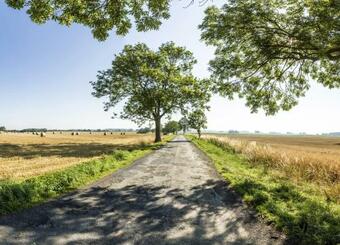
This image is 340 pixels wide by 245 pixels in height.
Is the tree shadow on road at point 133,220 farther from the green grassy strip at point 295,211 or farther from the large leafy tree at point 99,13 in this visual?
the large leafy tree at point 99,13

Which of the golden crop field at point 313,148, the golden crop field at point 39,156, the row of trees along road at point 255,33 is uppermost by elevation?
the row of trees along road at point 255,33

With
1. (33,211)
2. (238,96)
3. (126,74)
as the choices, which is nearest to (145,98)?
(126,74)

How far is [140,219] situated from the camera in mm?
8125

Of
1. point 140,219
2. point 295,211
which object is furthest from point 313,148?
point 140,219

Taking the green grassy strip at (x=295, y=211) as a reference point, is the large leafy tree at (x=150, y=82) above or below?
above

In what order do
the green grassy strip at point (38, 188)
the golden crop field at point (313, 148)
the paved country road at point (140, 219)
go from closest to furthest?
the paved country road at point (140, 219)
the green grassy strip at point (38, 188)
the golden crop field at point (313, 148)

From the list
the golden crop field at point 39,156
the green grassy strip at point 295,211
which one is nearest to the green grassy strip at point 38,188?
the golden crop field at point 39,156

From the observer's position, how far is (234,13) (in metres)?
16.3

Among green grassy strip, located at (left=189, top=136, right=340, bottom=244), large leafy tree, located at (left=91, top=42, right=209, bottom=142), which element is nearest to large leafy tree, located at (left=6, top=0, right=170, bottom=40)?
green grassy strip, located at (left=189, top=136, right=340, bottom=244)

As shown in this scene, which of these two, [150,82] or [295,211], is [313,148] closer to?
[150,82]

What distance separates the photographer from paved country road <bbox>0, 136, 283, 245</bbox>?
6711 millimetres

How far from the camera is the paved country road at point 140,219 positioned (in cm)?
671

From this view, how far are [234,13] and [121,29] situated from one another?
6.44 m

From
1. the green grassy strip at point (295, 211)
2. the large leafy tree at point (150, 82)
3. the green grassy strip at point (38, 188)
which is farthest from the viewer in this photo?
the large leafy tree at point (150, 82)
